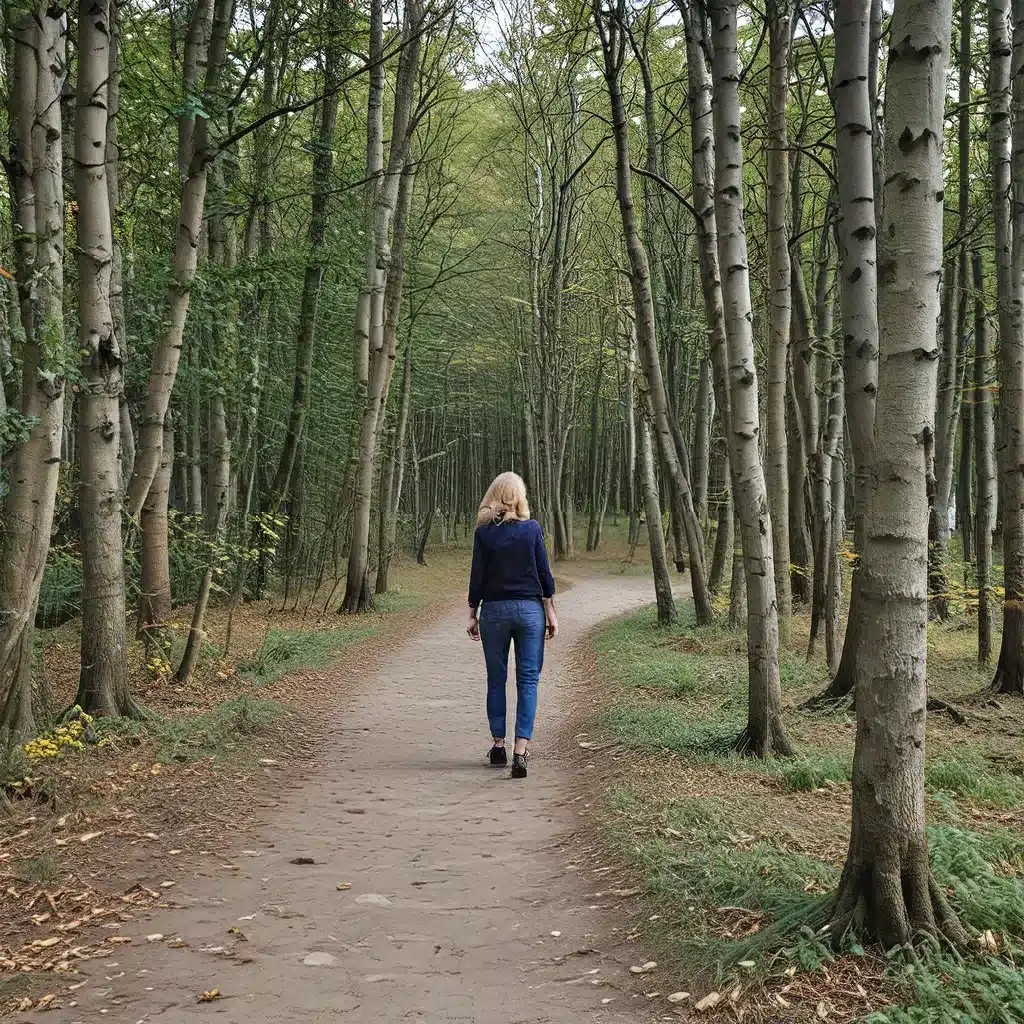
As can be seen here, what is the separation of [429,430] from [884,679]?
28.5 m

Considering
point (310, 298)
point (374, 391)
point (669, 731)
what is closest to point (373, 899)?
point (669, 731)

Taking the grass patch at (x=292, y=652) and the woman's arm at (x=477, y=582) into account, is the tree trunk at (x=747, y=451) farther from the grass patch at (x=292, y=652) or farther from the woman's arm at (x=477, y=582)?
the grass patch at (x=292, y=652)

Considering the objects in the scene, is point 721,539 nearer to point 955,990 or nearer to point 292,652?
point 292,652

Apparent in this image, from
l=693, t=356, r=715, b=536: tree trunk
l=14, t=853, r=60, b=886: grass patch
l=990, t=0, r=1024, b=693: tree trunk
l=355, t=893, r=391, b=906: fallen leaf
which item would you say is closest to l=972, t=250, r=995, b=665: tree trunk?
l=990, t=0, r=1024, b=693: tree trunk

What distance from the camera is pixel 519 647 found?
6086 millimetres

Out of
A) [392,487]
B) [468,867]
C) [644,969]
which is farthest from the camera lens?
[392,487]

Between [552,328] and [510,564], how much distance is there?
17.4 meters

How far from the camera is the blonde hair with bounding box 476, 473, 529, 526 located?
617 cm

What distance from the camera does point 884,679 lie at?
3143 mm

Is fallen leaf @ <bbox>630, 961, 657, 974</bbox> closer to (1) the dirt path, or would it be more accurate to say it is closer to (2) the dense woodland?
(1) the dirt path

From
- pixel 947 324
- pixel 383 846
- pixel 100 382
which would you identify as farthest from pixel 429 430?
pixel 383 846

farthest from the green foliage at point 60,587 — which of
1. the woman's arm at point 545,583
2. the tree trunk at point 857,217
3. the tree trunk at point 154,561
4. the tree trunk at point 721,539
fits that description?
the tree trunk at point 721,539

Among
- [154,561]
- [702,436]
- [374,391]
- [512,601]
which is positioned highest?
[374,391]

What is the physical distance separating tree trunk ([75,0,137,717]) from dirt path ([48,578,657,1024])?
191 centimetres
